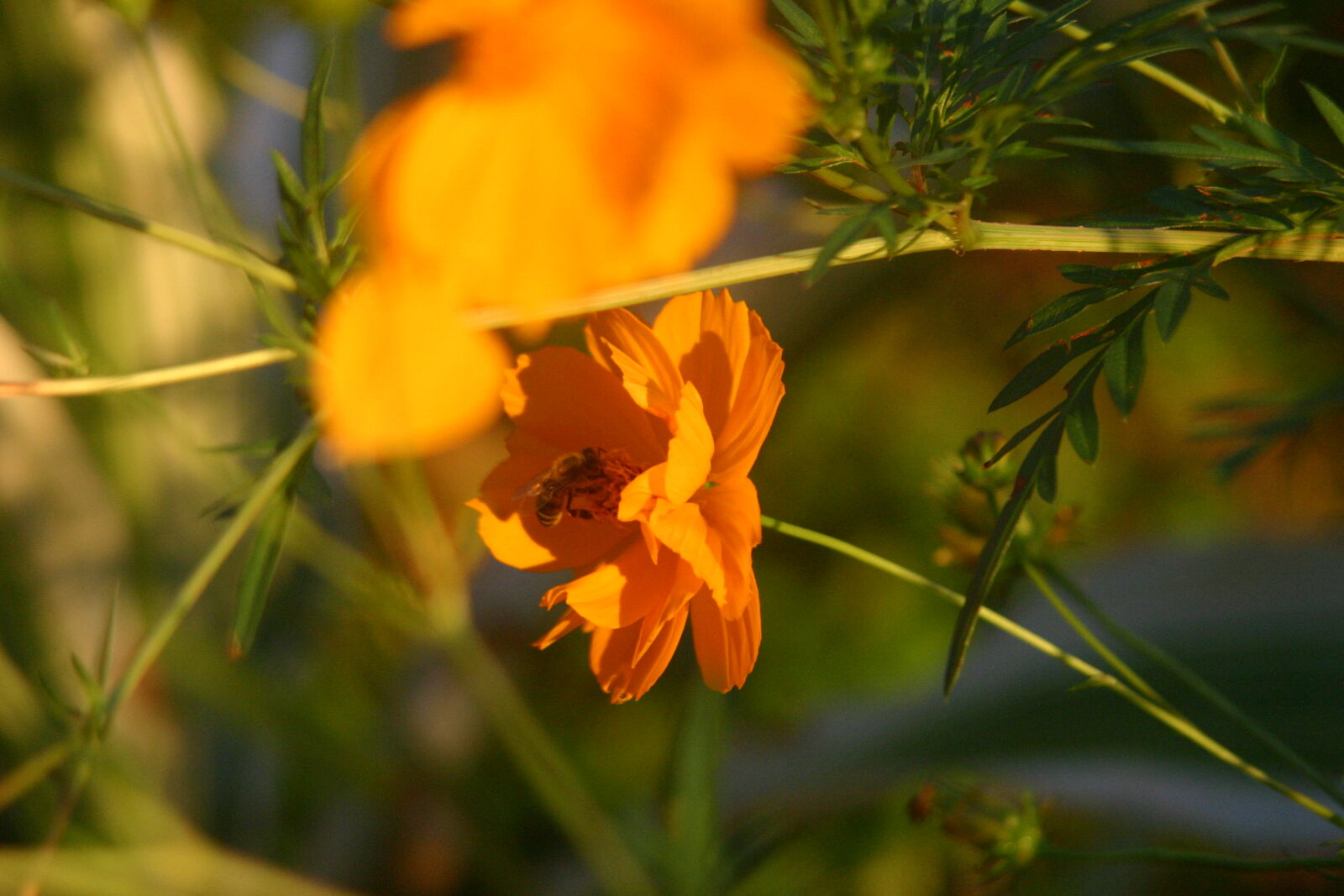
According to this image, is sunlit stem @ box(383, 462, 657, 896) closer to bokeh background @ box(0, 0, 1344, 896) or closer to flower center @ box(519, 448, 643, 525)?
bokeh background @ box(0, 0, 1344, 896)

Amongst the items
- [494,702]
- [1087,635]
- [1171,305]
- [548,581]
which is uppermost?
[1171,305]

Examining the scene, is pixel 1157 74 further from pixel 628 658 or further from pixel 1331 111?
pixel 628 658

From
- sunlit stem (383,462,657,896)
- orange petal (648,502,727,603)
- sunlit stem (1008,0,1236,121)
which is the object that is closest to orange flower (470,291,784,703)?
orange petal (648,502,727,603)

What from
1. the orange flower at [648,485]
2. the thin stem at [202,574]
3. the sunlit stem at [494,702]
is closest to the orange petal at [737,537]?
the orange flower at [648,485]

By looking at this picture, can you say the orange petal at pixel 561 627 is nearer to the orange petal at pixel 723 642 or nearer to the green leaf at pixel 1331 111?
the orange petal at pixel 723 642

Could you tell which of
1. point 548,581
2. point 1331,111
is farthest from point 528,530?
point 548,581
